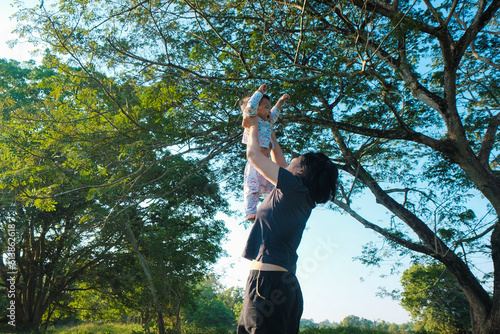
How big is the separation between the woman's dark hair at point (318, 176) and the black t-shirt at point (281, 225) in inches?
2.5

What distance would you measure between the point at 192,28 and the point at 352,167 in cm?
401

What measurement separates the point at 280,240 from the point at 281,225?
0.20ft

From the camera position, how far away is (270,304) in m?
1.46

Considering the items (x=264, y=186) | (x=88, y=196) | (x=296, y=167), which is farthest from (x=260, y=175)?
(x=88, y=196)

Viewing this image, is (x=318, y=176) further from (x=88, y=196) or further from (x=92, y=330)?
(x=92, y=330)

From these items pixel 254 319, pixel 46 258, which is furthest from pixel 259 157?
pixel 46 258

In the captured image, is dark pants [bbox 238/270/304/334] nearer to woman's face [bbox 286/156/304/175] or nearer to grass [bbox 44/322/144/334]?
woman's face [bbox 286/156/304/175]

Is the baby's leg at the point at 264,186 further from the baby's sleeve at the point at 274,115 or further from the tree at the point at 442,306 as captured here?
the tree at the point at 442,306

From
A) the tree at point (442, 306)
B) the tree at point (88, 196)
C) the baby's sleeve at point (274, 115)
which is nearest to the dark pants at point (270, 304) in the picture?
the baby's sleeve at point (274, 115)

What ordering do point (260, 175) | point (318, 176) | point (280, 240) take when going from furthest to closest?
point (260, 175) < point (318, 176) < point (280, 240)

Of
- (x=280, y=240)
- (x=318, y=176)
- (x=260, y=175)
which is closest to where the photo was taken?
(x=280, y=240)

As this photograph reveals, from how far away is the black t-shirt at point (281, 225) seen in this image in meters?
1.56

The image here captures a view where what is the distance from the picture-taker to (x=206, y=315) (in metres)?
17.4

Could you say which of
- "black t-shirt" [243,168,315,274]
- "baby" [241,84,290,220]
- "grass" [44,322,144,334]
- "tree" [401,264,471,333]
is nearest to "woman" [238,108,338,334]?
"black t-shirt" [243,168,315,274]
